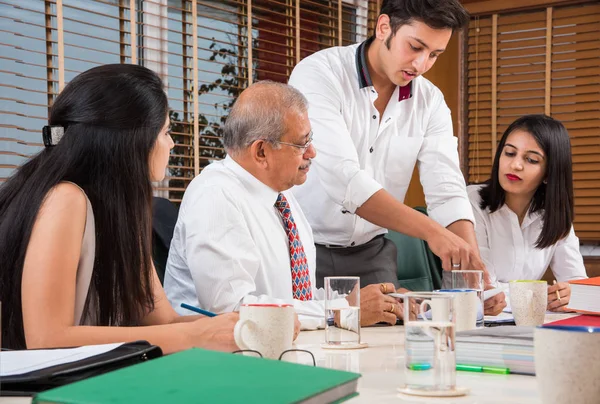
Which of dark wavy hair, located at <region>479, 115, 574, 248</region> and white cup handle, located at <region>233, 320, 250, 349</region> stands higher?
dark wavy hair, located at <region>479, 115, 574, 248</region>

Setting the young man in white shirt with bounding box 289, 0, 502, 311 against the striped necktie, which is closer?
the striped necktie

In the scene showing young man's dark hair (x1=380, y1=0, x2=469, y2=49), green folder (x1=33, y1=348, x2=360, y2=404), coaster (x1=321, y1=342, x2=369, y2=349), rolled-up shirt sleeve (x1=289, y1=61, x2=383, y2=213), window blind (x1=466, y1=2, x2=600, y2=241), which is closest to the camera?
green folder (x1=33, y1=348, x2=360, y2=404)

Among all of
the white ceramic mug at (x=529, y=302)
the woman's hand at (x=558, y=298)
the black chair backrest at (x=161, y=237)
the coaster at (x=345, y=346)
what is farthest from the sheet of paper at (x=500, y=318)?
the black chair backrest at (x=161, y=237)

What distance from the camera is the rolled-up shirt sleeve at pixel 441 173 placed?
8.26ft

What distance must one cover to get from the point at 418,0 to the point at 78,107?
50.0 inches

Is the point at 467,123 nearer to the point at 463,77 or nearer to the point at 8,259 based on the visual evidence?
the point at 463,77

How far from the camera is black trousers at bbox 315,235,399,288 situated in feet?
8.02

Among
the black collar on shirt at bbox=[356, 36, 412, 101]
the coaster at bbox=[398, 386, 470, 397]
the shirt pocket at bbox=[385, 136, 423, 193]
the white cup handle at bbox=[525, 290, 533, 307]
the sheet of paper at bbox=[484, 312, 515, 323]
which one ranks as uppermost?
the black collar on shirt at bbox=[356, 36, 412, 101]

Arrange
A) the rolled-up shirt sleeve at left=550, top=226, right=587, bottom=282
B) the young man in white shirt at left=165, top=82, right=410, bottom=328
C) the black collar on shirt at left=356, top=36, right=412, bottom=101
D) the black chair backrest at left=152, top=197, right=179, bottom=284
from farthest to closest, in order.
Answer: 1. the rolled-up shirt sleeve at left=550, top=226, right=587, bottom=282
2. the black collar on shirt at left=356, top=36, right=412, bottom=101
3. the black chair backrest at left=152, top=197, right=179, bottom=284
4. the young man in white shirt at left=165, top=82, right=410, bottom=328

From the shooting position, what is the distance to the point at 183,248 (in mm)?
1902

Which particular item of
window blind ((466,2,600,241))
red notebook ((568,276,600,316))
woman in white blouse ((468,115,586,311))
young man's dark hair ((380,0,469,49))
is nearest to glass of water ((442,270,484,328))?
red notebook ((568,276,600,316))

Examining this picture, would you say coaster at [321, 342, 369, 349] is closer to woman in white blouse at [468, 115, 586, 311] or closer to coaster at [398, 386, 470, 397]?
coaster at [398, 386, 470, 397]

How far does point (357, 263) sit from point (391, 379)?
143 centimetres

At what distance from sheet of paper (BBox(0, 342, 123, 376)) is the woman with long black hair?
0.97 ft
